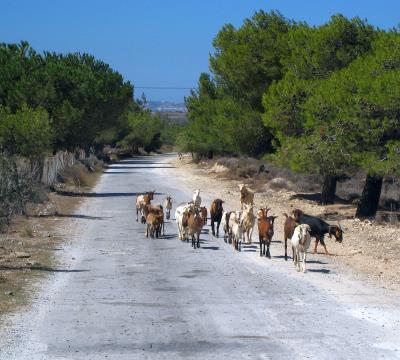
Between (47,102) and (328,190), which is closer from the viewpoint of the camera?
(328,190)

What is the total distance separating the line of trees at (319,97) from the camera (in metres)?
25.8

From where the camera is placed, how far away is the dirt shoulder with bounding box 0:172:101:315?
47.1 feet

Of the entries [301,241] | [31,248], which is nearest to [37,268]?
[31,248]

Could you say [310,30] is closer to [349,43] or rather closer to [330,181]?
[349,43]

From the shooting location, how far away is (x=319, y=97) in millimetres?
27219

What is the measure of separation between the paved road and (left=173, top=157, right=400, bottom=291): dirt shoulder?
5.28 ft

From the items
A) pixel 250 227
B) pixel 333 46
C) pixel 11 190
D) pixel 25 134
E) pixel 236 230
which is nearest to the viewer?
pixel 236 230

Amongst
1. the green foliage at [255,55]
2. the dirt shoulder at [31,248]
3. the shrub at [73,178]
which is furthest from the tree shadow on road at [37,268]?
the shrub at [73,178]

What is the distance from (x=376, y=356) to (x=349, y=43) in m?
23.0

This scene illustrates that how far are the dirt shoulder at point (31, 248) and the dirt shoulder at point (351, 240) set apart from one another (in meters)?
5.52

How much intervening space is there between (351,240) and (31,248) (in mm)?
8503

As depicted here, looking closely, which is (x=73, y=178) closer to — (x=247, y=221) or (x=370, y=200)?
(x=370, y=200)

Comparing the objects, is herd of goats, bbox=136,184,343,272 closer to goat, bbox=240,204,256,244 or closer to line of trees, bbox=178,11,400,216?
goat, bbox=240,204,256,244

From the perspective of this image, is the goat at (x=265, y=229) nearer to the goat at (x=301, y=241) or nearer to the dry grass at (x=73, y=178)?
the goat at (x=301, y=241)
